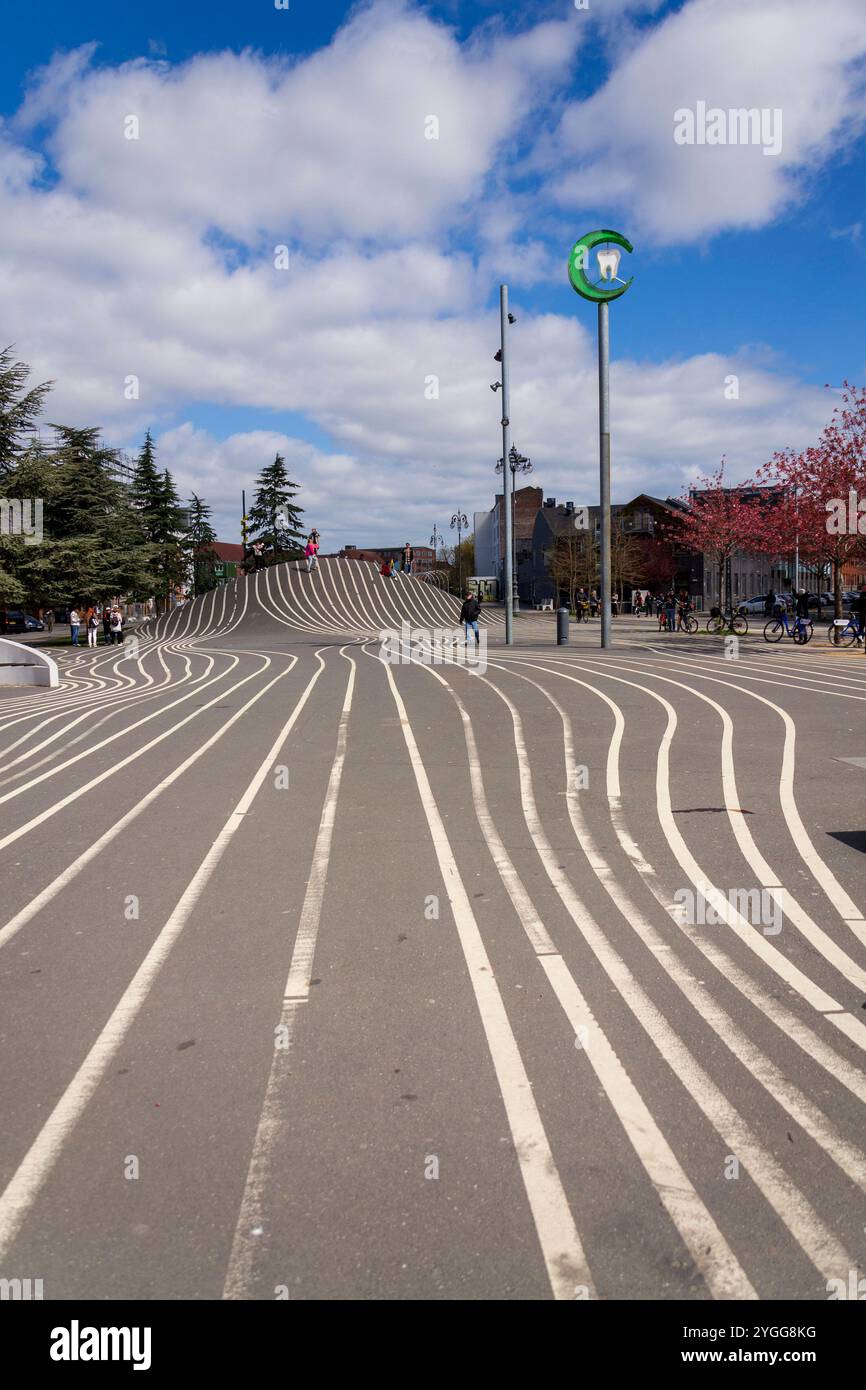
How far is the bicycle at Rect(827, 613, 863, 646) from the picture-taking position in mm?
25775

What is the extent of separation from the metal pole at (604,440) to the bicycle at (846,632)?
20.1 feet

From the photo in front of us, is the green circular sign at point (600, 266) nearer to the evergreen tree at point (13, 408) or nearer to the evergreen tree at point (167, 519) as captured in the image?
the evergreen tree at point (13, 408)

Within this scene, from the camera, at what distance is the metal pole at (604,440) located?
25.1 metres

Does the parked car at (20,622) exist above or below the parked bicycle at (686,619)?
above

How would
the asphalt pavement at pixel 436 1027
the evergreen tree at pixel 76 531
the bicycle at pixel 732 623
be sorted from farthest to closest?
the evergreen tree at pixel 76 531 < the bicycle at pixel 732 623 < the asphalt pavement at pixel 436 1027

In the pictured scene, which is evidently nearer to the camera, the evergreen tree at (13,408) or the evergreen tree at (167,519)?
the evergreen tree at (13,408)

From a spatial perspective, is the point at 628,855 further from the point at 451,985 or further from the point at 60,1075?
the point at 60,1075

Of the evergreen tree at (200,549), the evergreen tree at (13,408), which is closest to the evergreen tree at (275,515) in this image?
the evergreen tree at (200,549)

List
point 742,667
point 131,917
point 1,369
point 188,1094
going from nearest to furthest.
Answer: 1. point 188,1094
2. point 131,917
3. point 742,667
4. point 1,369

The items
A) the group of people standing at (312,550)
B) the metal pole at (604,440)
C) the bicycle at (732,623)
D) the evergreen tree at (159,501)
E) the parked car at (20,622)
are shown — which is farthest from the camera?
the evergreen tree at (159,501)
